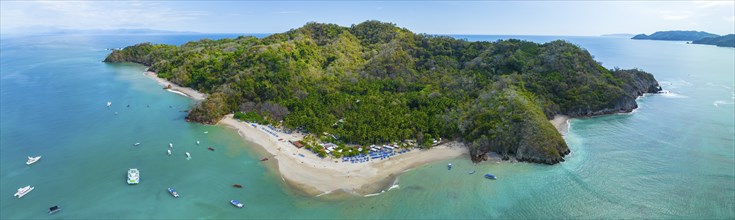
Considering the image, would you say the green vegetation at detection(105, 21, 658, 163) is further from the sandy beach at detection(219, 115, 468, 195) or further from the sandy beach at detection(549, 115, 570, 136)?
the sandy beach at detection(219, 115, 468, 195)

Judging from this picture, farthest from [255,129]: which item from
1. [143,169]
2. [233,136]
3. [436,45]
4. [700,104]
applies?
[700,104]

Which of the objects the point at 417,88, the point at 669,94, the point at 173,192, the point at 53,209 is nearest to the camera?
the point at 53,209

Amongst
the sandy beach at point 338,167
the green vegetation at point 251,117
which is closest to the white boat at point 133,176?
the sandy beach at point 338,167

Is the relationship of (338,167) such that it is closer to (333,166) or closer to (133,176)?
(333,166)

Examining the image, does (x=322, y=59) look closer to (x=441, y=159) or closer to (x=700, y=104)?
(x=441, y=159)

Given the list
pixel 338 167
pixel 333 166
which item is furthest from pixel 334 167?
pixel 338 167

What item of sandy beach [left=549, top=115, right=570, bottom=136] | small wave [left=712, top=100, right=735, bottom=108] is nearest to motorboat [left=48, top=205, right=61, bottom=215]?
sandy beach [left=549, top=115, right=570, bottom=136]

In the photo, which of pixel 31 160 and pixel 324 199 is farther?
pixel 31 160

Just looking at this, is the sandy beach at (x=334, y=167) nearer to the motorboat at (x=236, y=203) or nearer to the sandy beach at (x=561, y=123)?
the motorboat at (x=236, y=203)
